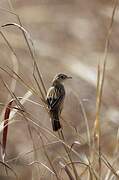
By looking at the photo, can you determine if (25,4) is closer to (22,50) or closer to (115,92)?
(22,50)

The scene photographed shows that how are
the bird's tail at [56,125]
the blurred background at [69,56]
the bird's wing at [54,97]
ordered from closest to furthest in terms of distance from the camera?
the bird's tail at [56,125] → the bird's wing at [54,97] → the blurred background at [69,56]

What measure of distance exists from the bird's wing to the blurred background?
0.36 m

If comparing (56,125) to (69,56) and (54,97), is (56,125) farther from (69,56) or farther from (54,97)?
(69,56)

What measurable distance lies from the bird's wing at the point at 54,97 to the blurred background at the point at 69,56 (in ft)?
1.17

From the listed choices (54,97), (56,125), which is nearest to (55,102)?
(54,97)

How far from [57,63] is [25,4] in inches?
49.6

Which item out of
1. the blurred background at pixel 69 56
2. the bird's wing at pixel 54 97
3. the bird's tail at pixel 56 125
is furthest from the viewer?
the blurred background at pixel 69 56

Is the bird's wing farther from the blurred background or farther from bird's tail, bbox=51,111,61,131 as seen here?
the blurred background

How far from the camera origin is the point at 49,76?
4504mm

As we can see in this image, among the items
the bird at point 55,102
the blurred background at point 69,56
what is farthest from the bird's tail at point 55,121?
the blurred background at point 69,56

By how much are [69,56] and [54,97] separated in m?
1.71

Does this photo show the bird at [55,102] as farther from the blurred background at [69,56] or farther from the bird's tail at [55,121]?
the blurred background at [69,56]

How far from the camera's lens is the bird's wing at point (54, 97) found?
8.82ft

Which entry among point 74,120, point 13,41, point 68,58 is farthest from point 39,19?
point 74,120
